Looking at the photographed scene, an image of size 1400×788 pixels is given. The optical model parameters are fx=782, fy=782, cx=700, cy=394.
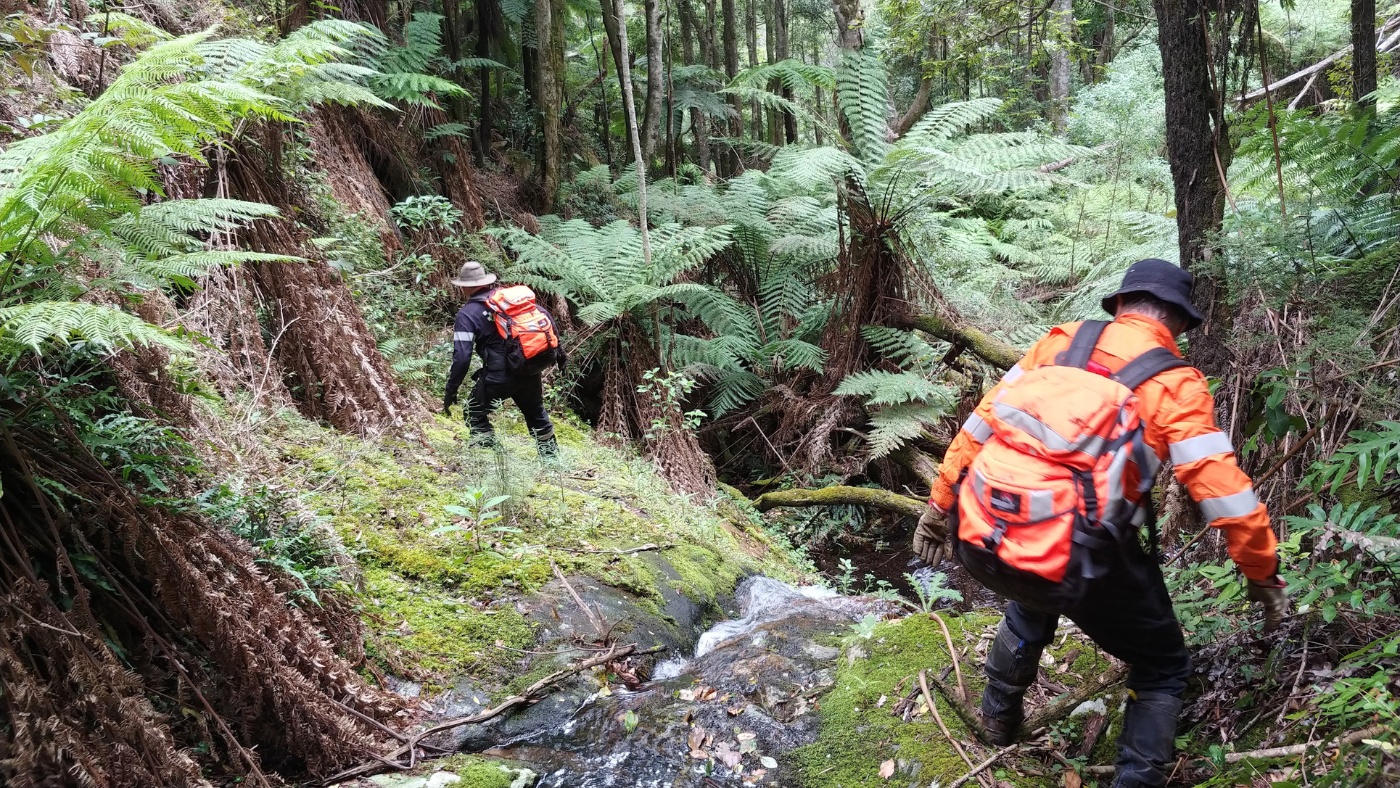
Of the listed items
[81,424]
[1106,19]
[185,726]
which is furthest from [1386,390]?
[1106,19]

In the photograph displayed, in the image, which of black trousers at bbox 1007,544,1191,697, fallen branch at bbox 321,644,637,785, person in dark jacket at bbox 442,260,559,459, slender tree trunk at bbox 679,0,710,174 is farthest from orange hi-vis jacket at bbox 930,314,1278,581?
slender tree trunk at bbox 679,0,710,174

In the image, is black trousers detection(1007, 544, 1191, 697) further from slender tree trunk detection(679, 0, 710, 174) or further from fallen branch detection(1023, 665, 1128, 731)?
slender tree trunk detection(679, 0, 710, 174)

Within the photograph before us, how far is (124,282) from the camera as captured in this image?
2.48m

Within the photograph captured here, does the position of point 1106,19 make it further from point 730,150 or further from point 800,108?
point 800,108

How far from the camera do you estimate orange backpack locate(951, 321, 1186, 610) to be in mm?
2150

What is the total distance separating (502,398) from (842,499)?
9.63 ft

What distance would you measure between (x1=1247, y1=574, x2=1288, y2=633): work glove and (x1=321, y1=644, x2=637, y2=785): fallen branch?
2.35 metres

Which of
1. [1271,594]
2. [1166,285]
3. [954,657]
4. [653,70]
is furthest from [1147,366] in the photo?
[653,70]

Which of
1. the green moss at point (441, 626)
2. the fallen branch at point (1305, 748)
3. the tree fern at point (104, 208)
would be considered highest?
the tree fern at point (104, 208)

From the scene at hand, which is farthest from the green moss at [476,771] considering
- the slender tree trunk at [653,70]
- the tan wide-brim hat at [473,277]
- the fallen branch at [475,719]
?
the slender tree trunk at [653,70]

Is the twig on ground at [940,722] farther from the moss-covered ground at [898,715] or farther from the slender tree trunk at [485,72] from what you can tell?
the slender tree trunk at [485,72]

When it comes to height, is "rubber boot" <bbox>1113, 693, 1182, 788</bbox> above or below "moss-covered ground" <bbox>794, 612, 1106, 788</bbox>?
above

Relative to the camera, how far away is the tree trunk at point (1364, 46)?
12.6 feet

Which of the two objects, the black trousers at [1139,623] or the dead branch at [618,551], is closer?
the black trousers at [1139,623]
